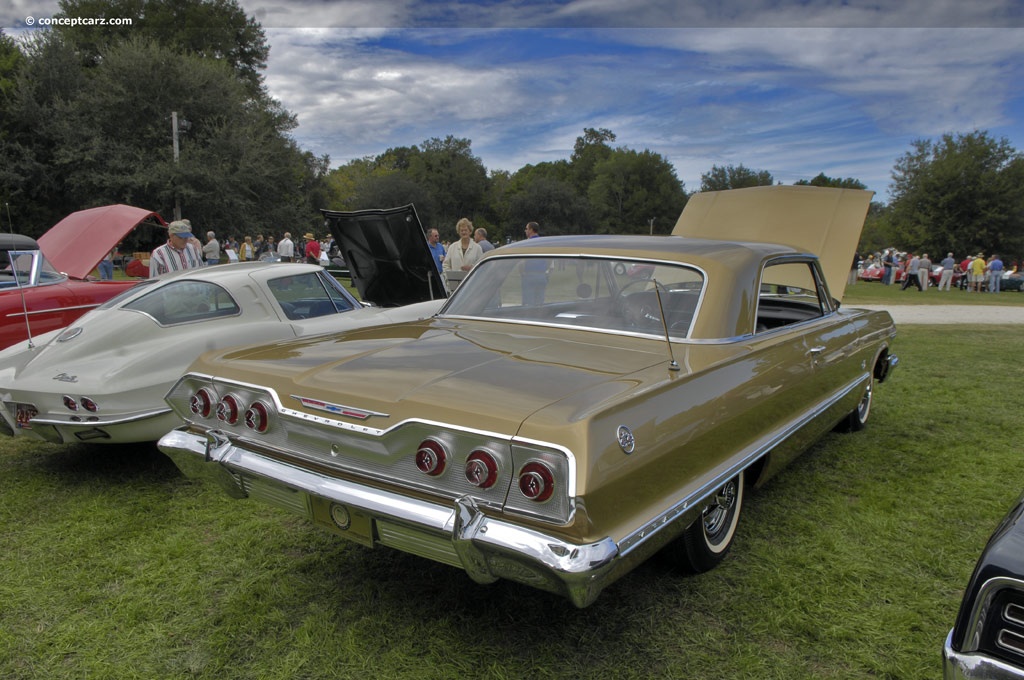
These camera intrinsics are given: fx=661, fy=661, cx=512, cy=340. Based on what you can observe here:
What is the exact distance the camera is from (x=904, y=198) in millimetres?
41031

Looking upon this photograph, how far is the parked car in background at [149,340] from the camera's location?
12.3 feet

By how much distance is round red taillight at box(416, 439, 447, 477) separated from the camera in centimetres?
212

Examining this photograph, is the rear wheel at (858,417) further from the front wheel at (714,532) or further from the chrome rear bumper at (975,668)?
the chrome rear bumper at (975,668)

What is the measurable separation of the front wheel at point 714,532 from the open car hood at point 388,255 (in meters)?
4.05

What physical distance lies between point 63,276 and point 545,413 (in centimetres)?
612

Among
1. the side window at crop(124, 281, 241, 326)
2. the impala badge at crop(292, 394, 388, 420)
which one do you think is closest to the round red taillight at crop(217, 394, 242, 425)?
the impala badge at crop(292, 394, 388, 420)

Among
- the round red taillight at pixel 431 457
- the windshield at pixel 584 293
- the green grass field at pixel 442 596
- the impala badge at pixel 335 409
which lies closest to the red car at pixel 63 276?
the green grass field at pixel 442 596

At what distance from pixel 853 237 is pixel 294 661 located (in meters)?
6.60

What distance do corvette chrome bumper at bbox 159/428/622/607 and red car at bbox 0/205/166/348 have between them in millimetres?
3957

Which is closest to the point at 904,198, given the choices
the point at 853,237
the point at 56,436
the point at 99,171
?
the point at 853,237

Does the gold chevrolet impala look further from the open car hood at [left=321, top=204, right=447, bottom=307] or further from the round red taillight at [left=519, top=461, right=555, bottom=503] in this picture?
the open car hood at [left=321, top=204, right=447, bottom=307]

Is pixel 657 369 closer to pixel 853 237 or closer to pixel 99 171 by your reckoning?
pixel 853 237

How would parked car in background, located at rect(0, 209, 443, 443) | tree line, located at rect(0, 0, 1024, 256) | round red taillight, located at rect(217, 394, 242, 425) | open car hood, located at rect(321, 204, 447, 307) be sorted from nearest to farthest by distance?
round red taillight, located at rect(217, 394, 242, 425), parked car in background, located at rect(0, 209, 443, 443), open car hood, located at rect(321, 204, 447, 307), tree line, located at rect(0, 0, 1024, 256)

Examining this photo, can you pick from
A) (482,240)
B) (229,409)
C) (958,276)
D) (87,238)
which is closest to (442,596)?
(229,409)
